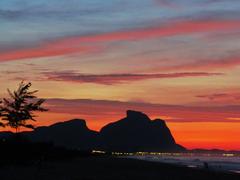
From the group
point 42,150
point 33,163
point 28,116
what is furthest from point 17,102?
point 33,163

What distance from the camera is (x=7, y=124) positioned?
56.7m

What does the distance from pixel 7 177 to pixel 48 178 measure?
2.11 meters

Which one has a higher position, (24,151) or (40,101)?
(40,101)

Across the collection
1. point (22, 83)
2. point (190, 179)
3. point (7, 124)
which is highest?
point (22, 83)

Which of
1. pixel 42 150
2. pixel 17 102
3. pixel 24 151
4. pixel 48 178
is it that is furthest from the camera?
pixel 17 102

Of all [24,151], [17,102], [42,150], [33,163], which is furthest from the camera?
[17,102]

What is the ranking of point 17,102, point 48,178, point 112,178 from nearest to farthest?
point 48,178, point 112,178, point 17,102

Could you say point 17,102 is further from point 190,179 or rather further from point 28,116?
point 190,179

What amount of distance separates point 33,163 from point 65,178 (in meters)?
15.4

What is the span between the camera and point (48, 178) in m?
27.4

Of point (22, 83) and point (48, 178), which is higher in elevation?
point (22, 83)

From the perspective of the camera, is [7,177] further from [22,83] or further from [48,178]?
[22,83]

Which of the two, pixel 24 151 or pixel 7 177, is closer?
pixel 7 177

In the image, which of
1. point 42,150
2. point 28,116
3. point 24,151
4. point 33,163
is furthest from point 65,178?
point 28,116
